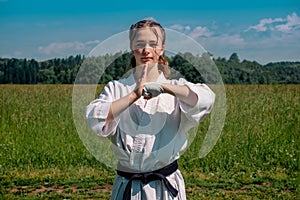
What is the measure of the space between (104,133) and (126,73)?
0.26m

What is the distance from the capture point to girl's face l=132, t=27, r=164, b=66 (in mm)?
1940

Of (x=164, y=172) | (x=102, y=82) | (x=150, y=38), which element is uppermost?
(x=150, y=38)

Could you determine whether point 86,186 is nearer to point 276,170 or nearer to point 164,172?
point 276,170

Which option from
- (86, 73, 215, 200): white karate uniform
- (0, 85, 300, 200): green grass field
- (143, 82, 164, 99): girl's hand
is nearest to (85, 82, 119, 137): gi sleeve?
(86, 73, 215, 200): white karate uniform

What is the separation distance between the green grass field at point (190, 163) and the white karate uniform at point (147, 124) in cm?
194

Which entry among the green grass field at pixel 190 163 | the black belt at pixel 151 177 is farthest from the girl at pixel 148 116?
the green grass field at pixel 190 163

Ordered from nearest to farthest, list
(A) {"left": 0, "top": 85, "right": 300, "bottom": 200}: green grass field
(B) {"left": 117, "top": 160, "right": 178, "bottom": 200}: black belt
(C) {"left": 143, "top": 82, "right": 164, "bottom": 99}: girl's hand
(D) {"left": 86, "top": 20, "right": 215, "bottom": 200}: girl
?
1. (C) {"left": 143, "top": 82, "right": 164, "bottom": 99}: girl's hand
2. (D) {"left": 86, "top": 20, "right": 215, "bottom": 200}: girl
3. (B) {"left": 117, "top": 160, "right": 178, "bottom": 200}: black belt
4. (A) {"left": 0, "top": 85, "right": 300, "bottom": 200}: green grass field

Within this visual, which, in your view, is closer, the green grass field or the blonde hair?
the blonde hair

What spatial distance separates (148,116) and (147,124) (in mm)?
31

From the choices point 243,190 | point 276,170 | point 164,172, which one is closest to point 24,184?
point 243,190

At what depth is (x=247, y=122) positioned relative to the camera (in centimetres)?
818

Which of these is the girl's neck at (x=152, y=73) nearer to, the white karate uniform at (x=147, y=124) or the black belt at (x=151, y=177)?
the white karate uniform at (x=147, y=124)

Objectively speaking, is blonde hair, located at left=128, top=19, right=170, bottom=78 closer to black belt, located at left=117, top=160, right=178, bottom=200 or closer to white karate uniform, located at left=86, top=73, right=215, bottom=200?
white karate uniform, located at left=86, top=73, right=215, bottom=200

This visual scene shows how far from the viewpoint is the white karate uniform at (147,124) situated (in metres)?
1.91
